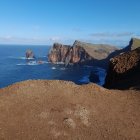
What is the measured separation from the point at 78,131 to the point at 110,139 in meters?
3.75

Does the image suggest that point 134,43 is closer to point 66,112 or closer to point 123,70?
point 123,70

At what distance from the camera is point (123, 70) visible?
6191 centimetres

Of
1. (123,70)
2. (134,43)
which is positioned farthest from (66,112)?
(134,43)

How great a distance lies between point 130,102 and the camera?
1582 inches

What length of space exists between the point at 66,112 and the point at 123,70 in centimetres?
2803

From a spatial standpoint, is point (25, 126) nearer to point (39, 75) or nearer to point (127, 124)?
point (127, 124)

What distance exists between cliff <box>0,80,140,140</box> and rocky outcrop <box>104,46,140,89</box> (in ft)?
41.9

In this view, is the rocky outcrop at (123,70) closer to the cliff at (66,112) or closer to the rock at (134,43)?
the cliff at (66,112)

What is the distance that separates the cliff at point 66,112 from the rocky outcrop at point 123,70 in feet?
41.9

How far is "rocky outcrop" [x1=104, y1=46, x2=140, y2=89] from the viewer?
182ft

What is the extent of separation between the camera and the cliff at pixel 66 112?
3322cm

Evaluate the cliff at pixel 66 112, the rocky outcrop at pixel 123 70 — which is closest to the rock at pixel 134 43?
the rocky outcrop at pixel 123 70

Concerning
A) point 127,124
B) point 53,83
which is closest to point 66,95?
point 53,83

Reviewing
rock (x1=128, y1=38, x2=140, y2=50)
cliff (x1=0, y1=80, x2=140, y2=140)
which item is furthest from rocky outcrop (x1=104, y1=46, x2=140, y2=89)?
rock (x1=128, y1=38, x2=140, y2=50)
